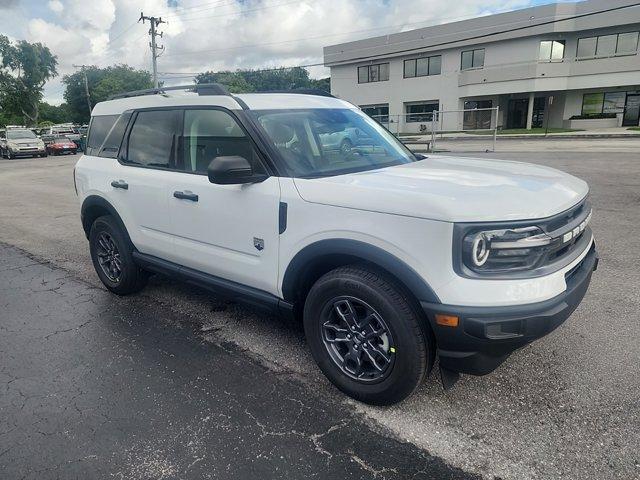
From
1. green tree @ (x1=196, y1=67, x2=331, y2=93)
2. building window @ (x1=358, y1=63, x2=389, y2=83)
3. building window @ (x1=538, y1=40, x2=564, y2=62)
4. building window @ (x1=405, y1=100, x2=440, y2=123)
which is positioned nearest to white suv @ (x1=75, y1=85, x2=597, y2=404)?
building window @ (x1=405, y1=100, x2=440, y2=123)

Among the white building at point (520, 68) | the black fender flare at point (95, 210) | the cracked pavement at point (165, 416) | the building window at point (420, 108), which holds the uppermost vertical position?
the white building at point (520, 68)

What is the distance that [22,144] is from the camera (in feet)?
94.3

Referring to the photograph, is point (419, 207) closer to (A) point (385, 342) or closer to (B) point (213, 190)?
(A) point (385, 342)

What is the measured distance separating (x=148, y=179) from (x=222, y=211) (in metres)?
1.07

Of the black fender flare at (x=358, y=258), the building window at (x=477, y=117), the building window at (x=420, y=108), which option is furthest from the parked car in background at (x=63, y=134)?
the black fender flare at (x=358, y=258)

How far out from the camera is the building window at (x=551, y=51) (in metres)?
34.9

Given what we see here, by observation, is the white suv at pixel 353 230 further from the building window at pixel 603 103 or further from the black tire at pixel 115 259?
the building window at pixel 603 103

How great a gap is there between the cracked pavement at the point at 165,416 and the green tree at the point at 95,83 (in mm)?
67846

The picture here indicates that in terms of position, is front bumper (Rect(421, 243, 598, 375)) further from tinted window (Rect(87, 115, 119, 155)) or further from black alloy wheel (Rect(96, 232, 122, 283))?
tinted window (Rect(87, 115, 119, 155))

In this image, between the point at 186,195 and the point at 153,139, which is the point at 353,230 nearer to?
the point at 186,195

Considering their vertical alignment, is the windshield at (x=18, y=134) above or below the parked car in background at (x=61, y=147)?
above

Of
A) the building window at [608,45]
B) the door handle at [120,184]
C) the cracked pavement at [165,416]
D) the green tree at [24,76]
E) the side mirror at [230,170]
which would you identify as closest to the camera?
the cracked pavement at [165,416]

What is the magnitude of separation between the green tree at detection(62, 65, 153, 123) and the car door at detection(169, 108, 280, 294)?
67661 mm

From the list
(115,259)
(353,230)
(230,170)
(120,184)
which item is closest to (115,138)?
(120,184)
